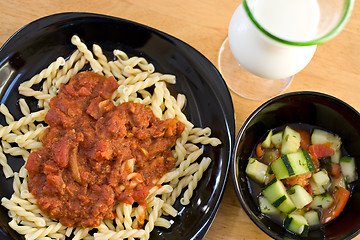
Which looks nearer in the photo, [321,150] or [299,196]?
[299,196]

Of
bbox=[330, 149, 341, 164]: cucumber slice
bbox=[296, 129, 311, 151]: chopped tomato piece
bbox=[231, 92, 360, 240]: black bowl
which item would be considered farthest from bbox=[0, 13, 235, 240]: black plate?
bbox=[330, 149, 341, 164]: cucumber slice

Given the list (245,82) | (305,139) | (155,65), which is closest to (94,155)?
(155,65)

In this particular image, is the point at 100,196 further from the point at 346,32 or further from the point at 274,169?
the point at 346,32

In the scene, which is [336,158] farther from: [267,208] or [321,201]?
[267,208]

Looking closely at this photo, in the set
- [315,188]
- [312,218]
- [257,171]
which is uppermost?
[257,171]

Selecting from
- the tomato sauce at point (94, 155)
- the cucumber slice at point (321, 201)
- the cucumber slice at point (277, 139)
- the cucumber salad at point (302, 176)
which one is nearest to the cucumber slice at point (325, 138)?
the cucumber salad at point (302, 176)

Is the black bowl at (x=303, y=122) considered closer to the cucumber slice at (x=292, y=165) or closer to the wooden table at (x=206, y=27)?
the cucumber slice at (x=292, y=165)

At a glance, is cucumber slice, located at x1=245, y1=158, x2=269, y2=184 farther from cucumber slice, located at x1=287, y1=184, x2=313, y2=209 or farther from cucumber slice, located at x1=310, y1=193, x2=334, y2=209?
cucumber slice, located at x1=310, y1=193, x2=334, y2=209
